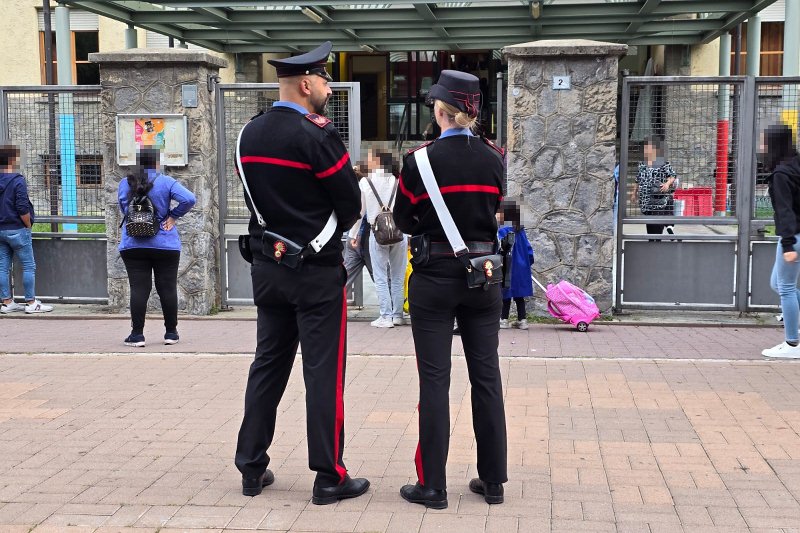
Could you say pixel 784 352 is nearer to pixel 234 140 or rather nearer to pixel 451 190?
pixel 451 190

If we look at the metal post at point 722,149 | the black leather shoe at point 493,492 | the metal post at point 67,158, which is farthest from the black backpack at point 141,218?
the metal post at point 722,149

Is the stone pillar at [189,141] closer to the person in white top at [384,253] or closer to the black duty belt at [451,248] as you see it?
the person in white top at [384,253]

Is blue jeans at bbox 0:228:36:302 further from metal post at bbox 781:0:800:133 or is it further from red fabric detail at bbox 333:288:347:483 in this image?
metal post at bbox 781:0:800:133

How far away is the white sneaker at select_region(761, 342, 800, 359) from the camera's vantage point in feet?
26.0

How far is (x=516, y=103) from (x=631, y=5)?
330 inches

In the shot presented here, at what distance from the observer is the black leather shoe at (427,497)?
14.7 ft

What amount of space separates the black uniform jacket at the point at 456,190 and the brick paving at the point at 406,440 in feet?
4.20

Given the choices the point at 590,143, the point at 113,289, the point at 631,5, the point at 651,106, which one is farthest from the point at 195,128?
the point at 631,5

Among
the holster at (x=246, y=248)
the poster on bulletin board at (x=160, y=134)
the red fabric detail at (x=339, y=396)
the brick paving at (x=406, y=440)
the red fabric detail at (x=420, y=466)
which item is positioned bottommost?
the brick paving at (x=406, y=440)

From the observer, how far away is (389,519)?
437 cm

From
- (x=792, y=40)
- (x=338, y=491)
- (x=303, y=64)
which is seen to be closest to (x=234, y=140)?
(x=303, y=64)

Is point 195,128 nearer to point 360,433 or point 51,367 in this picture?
point 51,367

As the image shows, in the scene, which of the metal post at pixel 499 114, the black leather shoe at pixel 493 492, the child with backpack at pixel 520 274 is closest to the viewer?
the black leather shoe at pixel 493 492

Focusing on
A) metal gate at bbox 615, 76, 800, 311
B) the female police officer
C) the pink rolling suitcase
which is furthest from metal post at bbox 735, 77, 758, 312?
the female police officer
